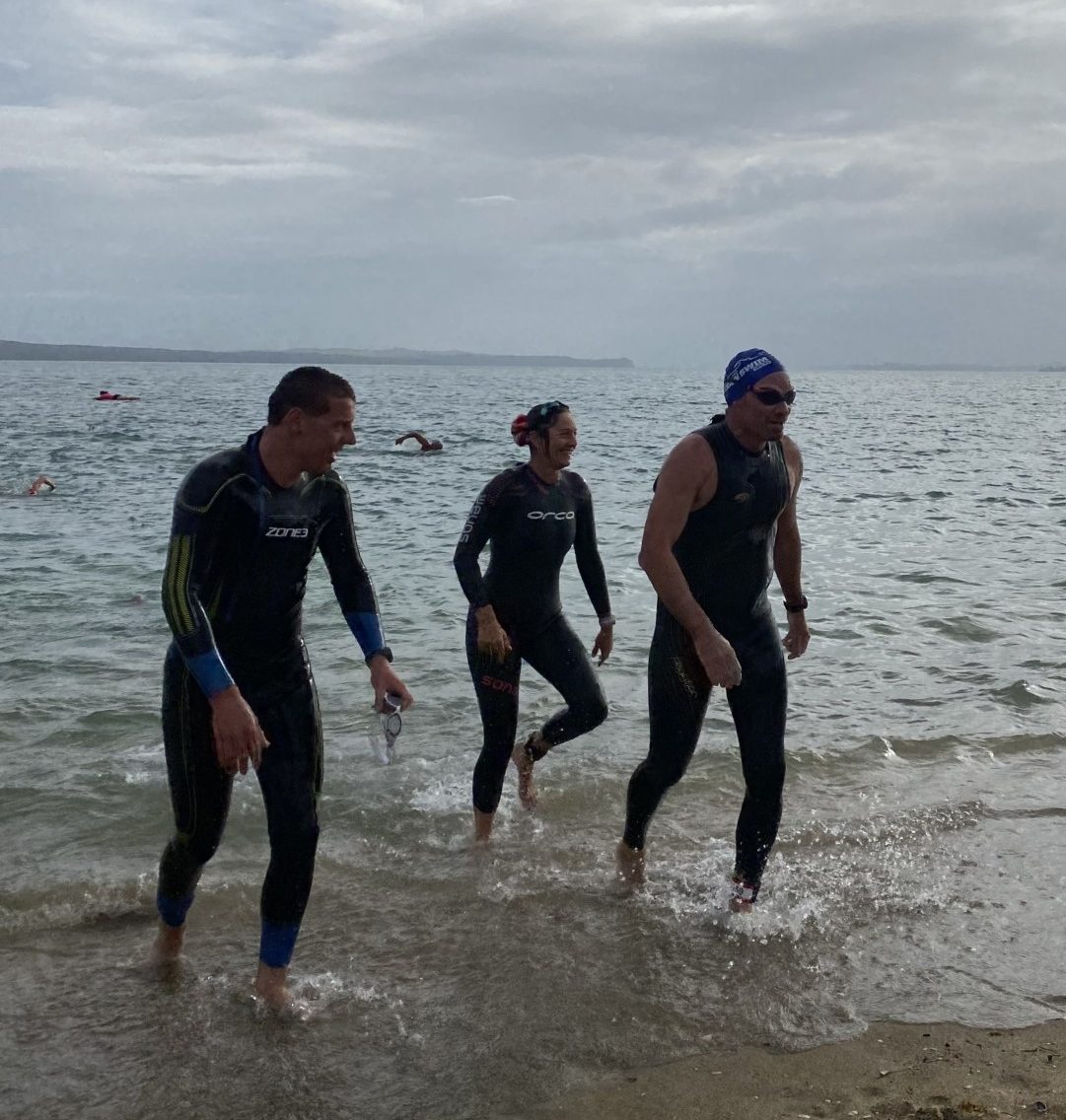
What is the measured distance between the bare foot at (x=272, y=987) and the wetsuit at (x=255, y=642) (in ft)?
0.16

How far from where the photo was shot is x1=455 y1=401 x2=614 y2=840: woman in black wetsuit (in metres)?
6.52

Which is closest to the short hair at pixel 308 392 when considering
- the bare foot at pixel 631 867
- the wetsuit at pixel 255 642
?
the wetsuit at pixel 255 642

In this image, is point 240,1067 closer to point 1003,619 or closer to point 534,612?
point 534,612

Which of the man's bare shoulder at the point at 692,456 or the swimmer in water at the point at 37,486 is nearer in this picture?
the man's bare shoulder at the point at 692,456

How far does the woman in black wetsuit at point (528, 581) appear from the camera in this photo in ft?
21.4

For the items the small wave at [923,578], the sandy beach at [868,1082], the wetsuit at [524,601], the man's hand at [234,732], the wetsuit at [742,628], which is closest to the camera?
the sandy beach at [868,1082]

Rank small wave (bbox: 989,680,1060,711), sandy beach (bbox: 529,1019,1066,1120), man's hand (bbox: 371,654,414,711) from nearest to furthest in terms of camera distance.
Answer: sandy beach (bbox: 529,1019,1066,1120)
man's hand (bbox: 371,654,414,711)
small wave (bbox: 989,680,1060,711)

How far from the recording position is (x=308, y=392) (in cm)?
426

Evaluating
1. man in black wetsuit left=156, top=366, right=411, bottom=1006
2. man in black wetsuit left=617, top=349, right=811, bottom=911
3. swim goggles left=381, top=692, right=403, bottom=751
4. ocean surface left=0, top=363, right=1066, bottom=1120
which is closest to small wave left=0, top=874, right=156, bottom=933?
ocean surface left=0, top=363, right=1066, bottom=1120

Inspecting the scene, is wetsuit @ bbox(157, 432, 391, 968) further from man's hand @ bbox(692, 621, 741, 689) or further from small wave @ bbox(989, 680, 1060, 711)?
small wave @ bbox(989, 680, 1060, 711)

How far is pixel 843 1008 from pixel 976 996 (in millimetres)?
536

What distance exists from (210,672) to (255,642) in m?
0.38

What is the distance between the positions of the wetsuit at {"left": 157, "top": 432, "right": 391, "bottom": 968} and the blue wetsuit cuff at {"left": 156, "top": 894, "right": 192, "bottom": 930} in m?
0.25

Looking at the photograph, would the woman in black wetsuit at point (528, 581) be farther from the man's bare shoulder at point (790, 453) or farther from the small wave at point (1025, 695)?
the small wave at point (1025, 695)
